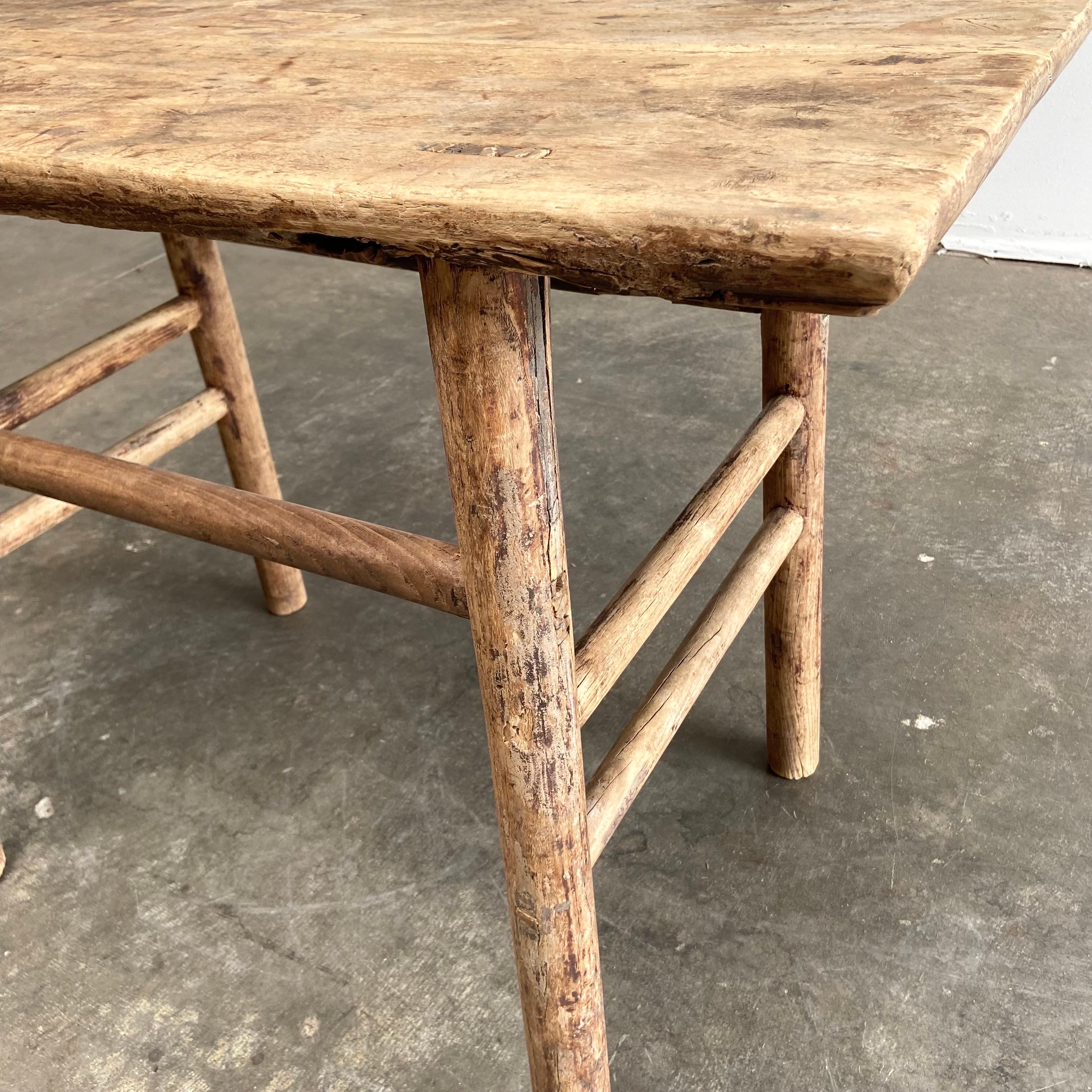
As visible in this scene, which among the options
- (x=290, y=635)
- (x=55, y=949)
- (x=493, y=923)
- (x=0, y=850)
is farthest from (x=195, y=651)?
(x=493, y=923)

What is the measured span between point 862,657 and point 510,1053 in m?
0.77

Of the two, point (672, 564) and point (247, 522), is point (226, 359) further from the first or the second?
point (672, 564)

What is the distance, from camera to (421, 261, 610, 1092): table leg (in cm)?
67

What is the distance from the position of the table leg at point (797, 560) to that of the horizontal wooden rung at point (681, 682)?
4 centimetres

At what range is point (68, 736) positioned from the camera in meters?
1.60

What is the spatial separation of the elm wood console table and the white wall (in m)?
2.09

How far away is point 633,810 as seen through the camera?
1.42m

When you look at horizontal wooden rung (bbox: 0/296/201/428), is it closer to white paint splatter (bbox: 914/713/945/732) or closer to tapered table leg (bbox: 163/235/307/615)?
tapered table leg (bbox: 163/235/307/615)

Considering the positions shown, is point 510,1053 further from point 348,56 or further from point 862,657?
point 348,56

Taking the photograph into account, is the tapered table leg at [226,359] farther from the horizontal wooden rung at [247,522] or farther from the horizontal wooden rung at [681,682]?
the horizontal wooden rung at [681,682]

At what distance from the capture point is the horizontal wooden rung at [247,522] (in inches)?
33.0

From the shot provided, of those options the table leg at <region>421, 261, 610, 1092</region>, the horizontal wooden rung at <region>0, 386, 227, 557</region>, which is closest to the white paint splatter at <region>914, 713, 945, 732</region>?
the table leg at <region>421, 261, 610, 1092</region>

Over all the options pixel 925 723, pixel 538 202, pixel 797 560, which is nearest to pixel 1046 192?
pixel 925 723

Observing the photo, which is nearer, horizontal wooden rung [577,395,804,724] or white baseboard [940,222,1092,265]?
horizontal wooden rung [577,395,804,724]
